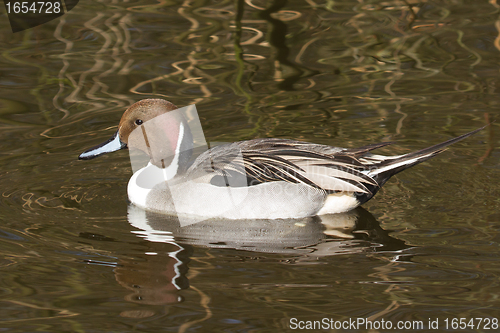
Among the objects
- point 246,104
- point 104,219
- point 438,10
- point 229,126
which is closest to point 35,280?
point 104,219

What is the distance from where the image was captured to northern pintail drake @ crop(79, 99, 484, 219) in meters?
5.29

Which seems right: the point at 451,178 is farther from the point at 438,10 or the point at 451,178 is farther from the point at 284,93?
the point at 438,10

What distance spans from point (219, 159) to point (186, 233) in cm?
64

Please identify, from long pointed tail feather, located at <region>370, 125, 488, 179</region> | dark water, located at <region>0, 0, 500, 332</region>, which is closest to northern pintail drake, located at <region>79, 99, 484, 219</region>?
long pointed tail feather, located at <region>370, 125, 488, 179</region>

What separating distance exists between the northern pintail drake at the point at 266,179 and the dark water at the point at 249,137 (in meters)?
0.13

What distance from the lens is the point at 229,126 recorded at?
6.99 meters

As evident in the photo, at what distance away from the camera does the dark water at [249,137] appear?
407 cm

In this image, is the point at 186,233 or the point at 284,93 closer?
the point at 186,233

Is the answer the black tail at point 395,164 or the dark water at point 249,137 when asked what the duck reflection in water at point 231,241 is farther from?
the black tail at point 395,164

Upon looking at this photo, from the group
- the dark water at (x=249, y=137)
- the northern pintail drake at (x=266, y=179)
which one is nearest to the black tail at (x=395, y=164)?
the northern pintail drake at (x=266, y=179)

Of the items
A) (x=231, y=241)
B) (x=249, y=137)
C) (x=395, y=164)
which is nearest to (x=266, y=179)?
(x=231, y=241)

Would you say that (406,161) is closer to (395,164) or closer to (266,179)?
(395,164)

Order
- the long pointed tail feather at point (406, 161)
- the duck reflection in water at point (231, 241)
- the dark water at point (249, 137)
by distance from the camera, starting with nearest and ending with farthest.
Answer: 1. the dark water at point (249, 137)
2. the duck reflection in water at point (231, 241)
3. the long pointed tail feather at point (406, 161)

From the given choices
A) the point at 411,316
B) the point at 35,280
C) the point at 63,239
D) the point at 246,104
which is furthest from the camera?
the point at 246,104
